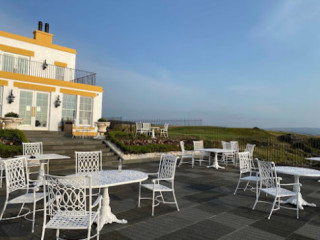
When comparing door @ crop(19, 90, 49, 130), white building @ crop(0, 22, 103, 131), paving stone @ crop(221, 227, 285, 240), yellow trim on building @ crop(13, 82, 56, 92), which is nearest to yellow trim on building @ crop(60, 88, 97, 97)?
white building @ crop(0, 22, 103, 131)

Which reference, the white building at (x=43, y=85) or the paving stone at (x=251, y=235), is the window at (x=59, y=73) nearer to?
the white building at (x=43, y=85)

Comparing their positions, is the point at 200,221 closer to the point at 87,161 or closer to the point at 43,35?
the point at 87,161

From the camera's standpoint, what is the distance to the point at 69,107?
573 inches

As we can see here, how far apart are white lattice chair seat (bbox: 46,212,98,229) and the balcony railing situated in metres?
13.9

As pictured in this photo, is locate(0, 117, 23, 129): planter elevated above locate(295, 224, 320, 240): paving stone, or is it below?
above

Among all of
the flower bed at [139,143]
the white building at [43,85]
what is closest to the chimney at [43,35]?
the white building at [43,85]

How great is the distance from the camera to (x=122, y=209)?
4.29 m

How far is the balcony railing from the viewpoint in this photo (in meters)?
14.2

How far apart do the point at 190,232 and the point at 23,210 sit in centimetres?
280

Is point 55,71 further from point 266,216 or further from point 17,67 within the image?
point 266,216

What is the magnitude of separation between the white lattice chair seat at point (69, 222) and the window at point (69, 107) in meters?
12.4

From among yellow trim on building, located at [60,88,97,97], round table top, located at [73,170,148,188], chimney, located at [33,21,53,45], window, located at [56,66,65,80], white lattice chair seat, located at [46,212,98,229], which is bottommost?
white lattice chair seat, located at [46,212,98,229]

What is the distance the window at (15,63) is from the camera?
1416cm

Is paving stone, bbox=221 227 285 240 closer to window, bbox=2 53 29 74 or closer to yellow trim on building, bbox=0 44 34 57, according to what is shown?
window, bbox=2 53 29 74
